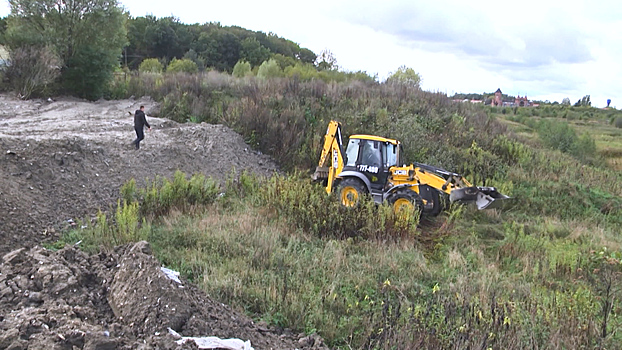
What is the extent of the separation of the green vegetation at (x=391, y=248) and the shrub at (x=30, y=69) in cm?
621

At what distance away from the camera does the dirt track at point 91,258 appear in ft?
12.0

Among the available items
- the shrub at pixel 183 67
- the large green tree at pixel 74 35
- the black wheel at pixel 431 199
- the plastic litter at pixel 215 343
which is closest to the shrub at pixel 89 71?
the large green tree at pixel 74 35

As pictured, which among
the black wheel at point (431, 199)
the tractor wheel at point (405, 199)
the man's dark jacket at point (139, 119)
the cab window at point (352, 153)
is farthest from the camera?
the man's dark jacket at point (139, 119)

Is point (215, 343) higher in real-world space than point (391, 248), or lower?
higher

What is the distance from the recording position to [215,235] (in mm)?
7051

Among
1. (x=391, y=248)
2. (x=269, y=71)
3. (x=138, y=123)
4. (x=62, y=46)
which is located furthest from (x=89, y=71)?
(x=391, y=248)

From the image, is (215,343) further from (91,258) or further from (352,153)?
(352,153)

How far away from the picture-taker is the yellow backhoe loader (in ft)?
32.1

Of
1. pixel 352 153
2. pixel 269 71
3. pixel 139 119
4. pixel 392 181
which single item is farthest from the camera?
pixel 269 71

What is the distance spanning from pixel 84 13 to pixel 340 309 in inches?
764

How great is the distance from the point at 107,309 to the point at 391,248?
4430 millimetres

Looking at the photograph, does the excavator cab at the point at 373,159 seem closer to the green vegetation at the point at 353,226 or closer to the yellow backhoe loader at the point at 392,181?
the yellow backhoe loader at the point at 392,181

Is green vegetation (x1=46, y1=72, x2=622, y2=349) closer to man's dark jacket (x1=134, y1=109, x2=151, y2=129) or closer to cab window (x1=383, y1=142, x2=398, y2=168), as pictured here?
cab window (x1=383, y1=142, x2=398, y2=168)

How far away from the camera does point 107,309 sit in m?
4.23
